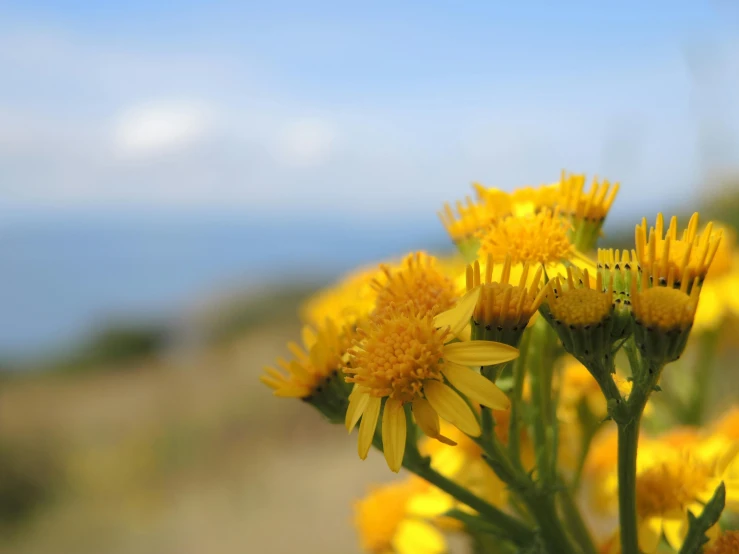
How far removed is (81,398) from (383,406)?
16891 millimetres

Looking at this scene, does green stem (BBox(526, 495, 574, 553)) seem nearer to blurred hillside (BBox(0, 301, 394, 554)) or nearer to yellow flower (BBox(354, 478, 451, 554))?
yellow flower (BBox(354, 478, 451, 554))

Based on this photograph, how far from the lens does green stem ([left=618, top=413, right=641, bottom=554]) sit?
861mm

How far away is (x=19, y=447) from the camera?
9945 mm

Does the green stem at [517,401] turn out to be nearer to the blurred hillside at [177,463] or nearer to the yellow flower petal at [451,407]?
the yellow flower petal at [451,407]

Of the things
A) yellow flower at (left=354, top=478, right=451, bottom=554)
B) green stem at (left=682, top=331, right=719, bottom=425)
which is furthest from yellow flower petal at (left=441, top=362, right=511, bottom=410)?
green stem at (left=682, top=331, right=719, bottom=425)

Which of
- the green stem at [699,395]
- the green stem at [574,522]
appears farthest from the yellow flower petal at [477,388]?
the green stem at [699,395]

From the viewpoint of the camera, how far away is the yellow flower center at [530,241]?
1.07 metres

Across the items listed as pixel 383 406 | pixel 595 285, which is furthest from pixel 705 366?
pixel 383 406

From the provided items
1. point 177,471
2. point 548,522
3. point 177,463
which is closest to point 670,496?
point 548,522

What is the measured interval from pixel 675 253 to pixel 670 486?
0.55m

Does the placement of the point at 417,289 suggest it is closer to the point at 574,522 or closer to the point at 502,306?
the point at 502,306

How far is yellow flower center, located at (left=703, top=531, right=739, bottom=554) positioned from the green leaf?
0.8 inches

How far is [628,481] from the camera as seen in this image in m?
0.88

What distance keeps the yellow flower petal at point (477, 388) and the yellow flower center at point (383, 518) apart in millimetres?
855
